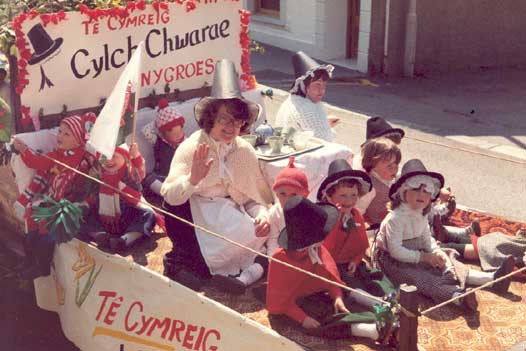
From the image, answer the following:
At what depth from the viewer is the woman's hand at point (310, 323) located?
4.73 m

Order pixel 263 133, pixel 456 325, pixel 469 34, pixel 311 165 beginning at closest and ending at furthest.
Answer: pixel 456 325 → pixel 311 165 → pixel 263 133 → pixel 469 34

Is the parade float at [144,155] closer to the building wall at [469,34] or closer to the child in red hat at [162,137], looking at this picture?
the child in red hat at [162,137]

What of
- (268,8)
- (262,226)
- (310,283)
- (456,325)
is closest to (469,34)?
(268,8)

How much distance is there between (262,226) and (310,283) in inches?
26.3

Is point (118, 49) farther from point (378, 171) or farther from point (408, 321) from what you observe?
point (408, 321)

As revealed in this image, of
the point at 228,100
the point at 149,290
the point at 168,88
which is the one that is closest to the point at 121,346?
the point at 149,290

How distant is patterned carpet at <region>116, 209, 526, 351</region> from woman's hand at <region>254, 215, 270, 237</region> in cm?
41

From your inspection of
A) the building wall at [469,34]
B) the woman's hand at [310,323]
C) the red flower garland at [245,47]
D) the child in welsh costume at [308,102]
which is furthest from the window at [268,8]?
the woman's hand at [310,323]

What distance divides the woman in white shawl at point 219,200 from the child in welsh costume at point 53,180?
2.79 feet

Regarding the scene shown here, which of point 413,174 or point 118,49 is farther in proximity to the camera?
point 118,49

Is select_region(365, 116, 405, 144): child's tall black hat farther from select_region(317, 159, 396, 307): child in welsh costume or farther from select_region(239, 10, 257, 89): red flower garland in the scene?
select_region(239, 10, 257, 89): red flower garland

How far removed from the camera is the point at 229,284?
5352mm

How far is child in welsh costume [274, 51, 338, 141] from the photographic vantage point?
24.3ft

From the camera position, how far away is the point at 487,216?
6664 millimetres
